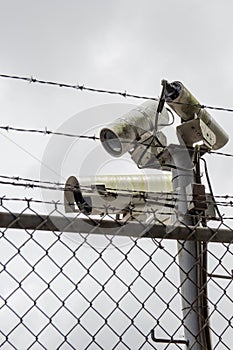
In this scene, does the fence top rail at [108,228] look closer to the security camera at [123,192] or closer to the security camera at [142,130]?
the security camera at [123,192]

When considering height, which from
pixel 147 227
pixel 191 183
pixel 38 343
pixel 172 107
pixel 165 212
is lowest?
pixel 38 343

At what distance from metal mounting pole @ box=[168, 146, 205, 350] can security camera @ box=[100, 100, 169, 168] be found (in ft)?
0.75

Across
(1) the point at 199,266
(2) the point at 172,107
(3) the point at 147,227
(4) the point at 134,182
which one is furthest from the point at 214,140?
(3) the point at 147,227

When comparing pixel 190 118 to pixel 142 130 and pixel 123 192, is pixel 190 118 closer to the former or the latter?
pixel 142 130

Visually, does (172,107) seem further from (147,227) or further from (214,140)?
(147,227)

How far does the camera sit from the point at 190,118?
475cm

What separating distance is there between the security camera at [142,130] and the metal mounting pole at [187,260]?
0.23 metres

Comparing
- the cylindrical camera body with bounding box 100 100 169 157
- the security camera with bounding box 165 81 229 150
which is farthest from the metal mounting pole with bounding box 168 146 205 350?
the cylindrical camera body with bounding box 100 100 169 157

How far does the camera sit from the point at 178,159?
14.8ft

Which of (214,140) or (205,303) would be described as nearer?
(205,303)

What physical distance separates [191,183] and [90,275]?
2.06 m

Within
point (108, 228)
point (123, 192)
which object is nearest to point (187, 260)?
point (123, 192)

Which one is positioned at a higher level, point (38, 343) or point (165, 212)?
point (165, 212)

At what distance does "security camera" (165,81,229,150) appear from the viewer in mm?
4641
